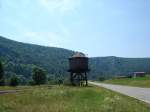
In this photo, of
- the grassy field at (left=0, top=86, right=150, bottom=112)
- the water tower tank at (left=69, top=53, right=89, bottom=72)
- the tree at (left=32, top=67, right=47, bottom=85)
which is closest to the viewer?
the grassy field at (left=0, top=86, right=150, bottom=112)

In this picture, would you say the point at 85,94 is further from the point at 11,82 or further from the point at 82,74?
the point at 11,82

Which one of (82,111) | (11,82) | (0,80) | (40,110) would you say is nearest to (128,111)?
(82,111)

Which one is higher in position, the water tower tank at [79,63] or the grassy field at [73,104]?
the water tower tank at [79,63]

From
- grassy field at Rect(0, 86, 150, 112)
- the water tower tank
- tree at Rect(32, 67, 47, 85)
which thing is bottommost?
grassy field at Rect(0, 86, 150, 112)

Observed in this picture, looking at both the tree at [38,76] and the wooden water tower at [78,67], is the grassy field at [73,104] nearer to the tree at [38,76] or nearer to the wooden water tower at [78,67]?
the wooden water tower at [78,67]

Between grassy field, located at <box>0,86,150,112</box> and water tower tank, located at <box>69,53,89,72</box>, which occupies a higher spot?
water tower tank, located at <box>69,53,89,72</box>

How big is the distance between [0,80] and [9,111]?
2530 inches

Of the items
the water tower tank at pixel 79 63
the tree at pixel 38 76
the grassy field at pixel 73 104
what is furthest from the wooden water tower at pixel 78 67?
the tree at pixel 38 76

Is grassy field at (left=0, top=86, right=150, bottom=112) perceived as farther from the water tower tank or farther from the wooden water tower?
the wooden water tower

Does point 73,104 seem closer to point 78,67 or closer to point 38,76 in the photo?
point 78,67

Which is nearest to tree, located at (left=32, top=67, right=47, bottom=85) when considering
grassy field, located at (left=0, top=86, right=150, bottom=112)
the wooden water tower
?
the wooden water tower

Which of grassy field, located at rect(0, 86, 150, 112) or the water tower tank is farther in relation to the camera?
the water tower tank

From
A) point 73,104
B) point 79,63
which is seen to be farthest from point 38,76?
point 73,104

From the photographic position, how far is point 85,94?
1291 inches
